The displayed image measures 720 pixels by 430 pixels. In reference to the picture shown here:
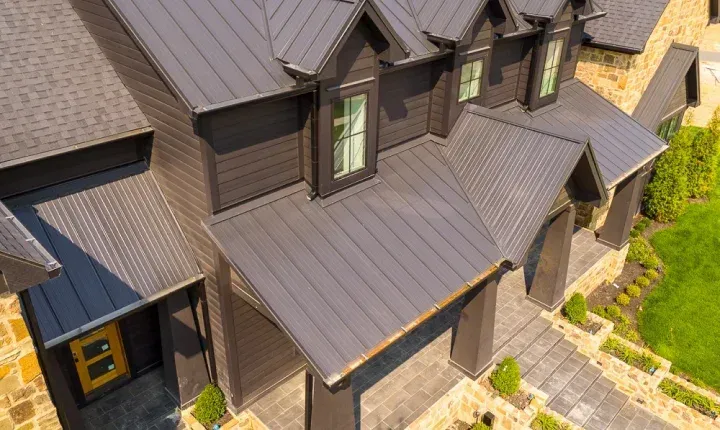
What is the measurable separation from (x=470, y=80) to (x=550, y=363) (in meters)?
7.78

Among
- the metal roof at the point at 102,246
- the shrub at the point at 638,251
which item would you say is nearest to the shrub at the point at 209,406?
the metal roof at the point at 102,246

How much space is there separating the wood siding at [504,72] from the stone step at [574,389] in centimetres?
784

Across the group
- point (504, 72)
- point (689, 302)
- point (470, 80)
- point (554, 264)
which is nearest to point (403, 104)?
point (470, 80)

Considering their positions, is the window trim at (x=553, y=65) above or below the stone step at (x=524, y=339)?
above

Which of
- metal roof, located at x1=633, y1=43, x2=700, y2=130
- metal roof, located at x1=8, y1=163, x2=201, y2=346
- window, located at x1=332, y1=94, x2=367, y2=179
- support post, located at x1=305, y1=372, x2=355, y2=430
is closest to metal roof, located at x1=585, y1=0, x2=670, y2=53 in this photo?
metal roof, located at x1=633, y1=43, x2=700, y2=130

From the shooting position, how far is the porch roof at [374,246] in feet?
31.7

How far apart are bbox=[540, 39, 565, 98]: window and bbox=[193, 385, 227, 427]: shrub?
12623 millimetres

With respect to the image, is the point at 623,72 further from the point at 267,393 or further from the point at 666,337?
the point at 267,393

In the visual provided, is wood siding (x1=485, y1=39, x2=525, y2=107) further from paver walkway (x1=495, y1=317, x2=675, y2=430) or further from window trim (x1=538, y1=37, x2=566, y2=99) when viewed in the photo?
paver walkway (x1=495, y1=317, x2=675, y2=430)

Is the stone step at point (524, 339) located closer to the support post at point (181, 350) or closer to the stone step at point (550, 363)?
the stone step at point (550, 363)

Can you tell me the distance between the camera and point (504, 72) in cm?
1636

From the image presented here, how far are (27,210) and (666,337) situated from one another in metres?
17.1

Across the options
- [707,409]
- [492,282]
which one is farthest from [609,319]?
[492,282]

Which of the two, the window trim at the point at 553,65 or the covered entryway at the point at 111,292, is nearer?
the covered entryway at the point at 111,292
